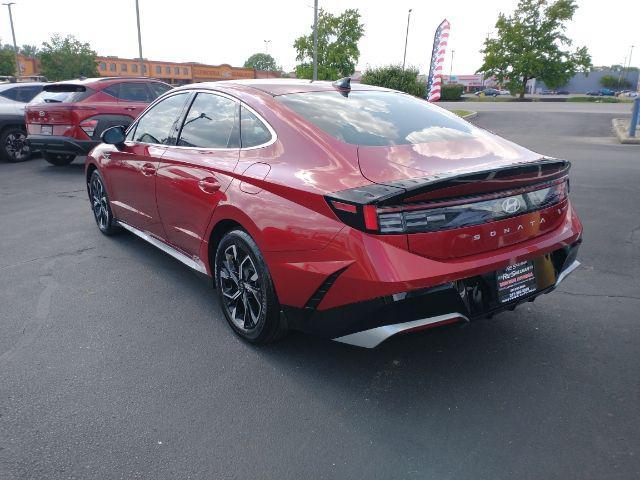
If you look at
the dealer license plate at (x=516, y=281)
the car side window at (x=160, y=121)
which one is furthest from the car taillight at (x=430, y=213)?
the car side window at (x=160, y=121)

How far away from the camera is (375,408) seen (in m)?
2.58

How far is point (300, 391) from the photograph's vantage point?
2738 mm

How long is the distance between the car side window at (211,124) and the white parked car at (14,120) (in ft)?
29.6

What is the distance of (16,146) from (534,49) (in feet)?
197

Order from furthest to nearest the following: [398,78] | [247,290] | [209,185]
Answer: [398,78] < [209,185] < [247,290]

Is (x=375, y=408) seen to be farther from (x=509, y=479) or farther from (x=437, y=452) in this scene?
(x=509, y=479)

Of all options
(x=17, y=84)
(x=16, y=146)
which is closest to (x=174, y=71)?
(x=17, y=84)

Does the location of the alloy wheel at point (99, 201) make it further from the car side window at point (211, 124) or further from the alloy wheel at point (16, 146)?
the alloy wheel at point (16, 146)

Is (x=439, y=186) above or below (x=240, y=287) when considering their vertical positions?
above

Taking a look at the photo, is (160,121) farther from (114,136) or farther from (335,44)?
(335,44)

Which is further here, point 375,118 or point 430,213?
point 375,118

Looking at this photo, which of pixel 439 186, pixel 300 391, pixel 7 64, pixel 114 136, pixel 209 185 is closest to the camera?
pixel 439 186

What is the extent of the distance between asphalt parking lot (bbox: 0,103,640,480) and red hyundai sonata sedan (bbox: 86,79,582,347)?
33 centimetres

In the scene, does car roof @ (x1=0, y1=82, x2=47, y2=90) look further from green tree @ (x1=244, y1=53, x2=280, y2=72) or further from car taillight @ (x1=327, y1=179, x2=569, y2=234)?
green tree @ (x1=244, y1=53, x2=280, y2=72)
